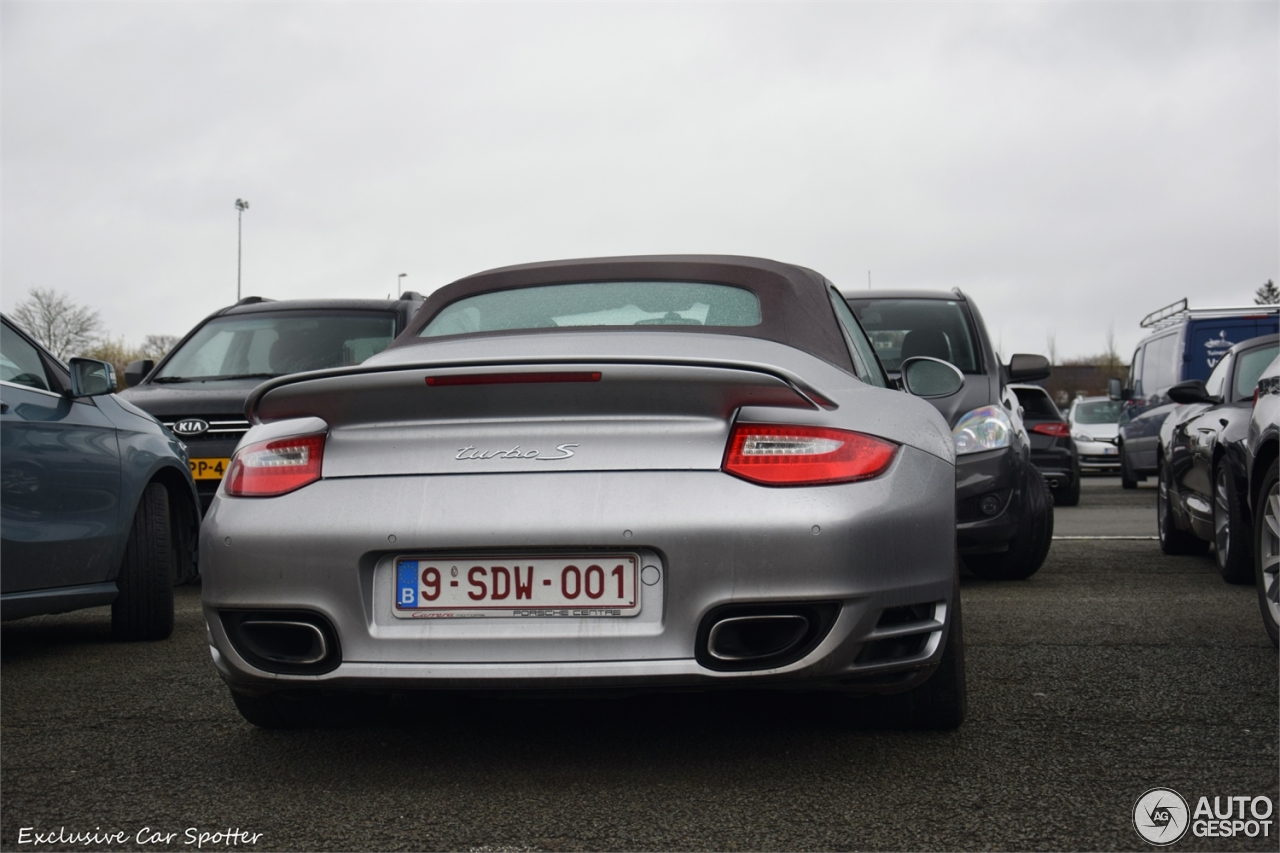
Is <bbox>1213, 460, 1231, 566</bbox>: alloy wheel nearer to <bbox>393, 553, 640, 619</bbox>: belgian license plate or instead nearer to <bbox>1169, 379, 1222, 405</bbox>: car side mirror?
<bbox>1169, 379, 1222, 405</bbox>: car side mirror

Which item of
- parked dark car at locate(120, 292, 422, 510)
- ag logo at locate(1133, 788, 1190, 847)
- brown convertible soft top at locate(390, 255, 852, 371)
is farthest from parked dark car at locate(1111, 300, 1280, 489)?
ag logo at locate(1133, 788, 1190, 847)

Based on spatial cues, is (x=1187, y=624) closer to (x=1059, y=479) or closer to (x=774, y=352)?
(x=774, y=352)

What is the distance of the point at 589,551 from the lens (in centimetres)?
312

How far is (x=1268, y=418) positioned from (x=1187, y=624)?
2.91 feet

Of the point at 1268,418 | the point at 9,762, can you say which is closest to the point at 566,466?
the point at 9,762

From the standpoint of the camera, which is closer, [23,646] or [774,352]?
[774,352]

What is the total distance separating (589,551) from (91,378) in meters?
3.35

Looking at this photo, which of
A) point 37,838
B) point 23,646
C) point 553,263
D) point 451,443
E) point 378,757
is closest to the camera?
point 37,838

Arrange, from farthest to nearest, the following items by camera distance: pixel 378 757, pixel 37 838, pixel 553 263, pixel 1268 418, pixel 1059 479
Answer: pixel 1059 479, pixel 1268 418, pixel 553 263, pixel 378 757, pixel 37 838

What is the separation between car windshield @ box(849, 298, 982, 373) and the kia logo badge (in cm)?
387

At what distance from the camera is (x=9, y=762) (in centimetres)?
366

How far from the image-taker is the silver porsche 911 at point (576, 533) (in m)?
3.10

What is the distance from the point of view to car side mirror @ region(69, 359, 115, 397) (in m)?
5.59

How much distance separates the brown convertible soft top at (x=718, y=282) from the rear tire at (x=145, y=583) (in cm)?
205
